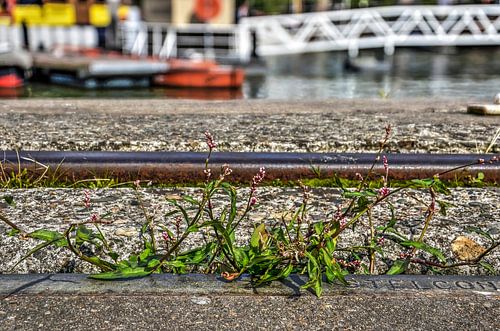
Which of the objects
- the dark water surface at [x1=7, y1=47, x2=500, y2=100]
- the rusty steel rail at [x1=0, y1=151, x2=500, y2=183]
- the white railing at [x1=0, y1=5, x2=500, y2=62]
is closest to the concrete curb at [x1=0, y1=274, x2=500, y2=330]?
the rusty steel rail at [x1=0, y1=151, x2=500, y2=183]

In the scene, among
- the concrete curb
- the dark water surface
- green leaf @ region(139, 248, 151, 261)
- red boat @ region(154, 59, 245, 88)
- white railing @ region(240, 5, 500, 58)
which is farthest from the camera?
white railing @ region(240, 5, 500, 58)

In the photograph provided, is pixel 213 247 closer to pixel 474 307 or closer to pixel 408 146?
pixel 474 307

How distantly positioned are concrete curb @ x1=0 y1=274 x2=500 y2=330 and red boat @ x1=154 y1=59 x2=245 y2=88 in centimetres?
1578

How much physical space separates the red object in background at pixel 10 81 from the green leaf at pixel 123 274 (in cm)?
1681

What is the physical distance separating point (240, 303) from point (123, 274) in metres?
0.32

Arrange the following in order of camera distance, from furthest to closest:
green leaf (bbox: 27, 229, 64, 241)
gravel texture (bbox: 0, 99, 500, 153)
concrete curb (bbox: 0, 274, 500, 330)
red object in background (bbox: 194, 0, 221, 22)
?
red object in background (bbox: 194, 0, 221, 22) < gravel texture (bbox: 0, 99, 500, 153) < green leaf (bbox: 27, 229, 64, 241) < concrete curb (bbox: 0, 274, 500, 330)

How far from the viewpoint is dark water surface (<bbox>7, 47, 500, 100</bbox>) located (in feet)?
52.2

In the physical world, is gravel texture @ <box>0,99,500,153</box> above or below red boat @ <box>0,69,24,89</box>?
above

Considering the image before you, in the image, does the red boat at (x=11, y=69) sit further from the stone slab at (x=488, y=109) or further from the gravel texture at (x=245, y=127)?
the stone slab at (x=488, y=109)

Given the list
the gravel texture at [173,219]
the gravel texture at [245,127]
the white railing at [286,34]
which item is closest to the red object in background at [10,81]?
the white railing at [286,34]

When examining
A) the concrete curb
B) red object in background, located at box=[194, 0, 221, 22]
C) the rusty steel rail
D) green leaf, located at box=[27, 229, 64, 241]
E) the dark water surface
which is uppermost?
red object in background, located at box=[194, 0, 221, 22]

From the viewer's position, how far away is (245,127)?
3.80 m

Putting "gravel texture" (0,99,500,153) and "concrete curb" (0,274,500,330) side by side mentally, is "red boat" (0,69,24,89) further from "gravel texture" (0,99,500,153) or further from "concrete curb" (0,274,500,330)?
"concrete curb" (0,274,500,330)

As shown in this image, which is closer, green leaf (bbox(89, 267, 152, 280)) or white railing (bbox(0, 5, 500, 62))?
green leaf (bbox(89, 267, 152, 280))
